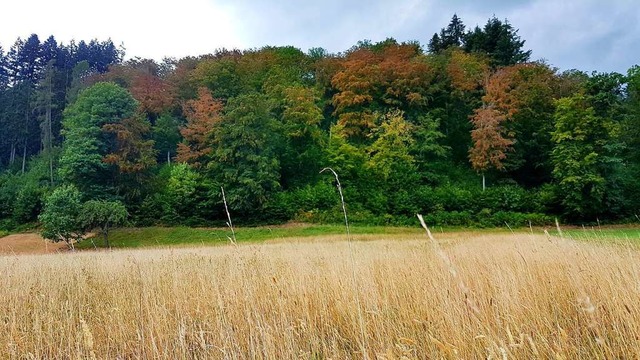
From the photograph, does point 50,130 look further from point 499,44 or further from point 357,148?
point 499,44

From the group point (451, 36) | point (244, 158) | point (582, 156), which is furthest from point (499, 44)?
point (244, 158)

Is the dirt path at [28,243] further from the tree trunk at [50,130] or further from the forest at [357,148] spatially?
the tree trunk at [50,130]

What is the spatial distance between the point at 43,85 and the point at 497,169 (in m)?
65.0

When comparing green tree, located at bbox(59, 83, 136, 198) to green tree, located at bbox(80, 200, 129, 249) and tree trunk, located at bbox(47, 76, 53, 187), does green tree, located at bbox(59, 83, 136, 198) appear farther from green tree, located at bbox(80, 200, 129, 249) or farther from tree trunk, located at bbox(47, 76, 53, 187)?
tree trunk, located at bbox(47, 76, 53, 187)

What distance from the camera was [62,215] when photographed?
32.8 metres

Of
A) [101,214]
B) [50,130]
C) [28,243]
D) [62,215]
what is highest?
[50,130]

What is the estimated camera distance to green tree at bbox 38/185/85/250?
31844 millimetres

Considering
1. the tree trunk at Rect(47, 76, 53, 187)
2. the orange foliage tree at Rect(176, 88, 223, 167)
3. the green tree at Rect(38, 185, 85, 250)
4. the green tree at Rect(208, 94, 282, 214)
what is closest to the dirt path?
the green tree at Rect(38, 185, 85, 250)

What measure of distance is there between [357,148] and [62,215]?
1104 inches

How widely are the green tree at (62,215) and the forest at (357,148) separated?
0.16 meters

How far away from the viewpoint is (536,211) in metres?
37.2

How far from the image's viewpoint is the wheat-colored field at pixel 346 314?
9.24 feet

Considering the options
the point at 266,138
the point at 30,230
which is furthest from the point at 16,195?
the point at 266,138

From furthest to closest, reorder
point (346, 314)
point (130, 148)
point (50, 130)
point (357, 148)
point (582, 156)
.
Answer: point (50, 130) < point (357, 148) < point (130, 148) < point (582, 156) < point (346, 314)
